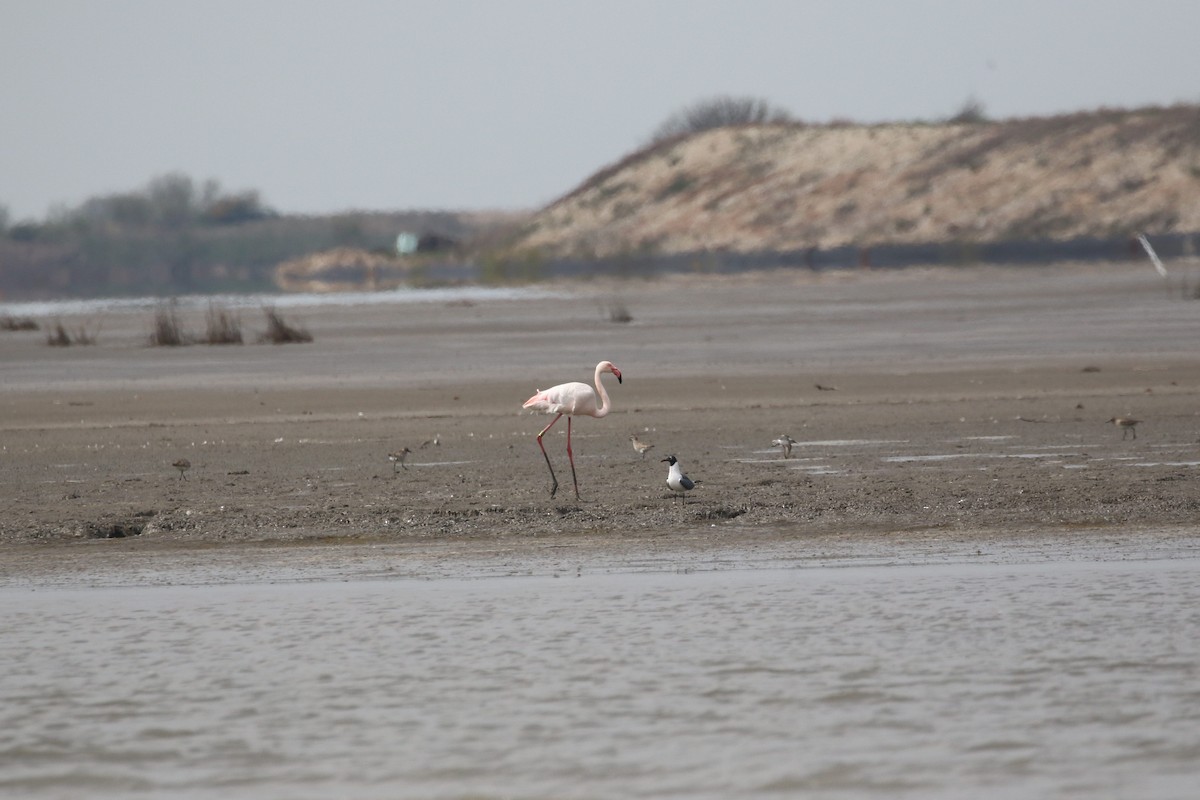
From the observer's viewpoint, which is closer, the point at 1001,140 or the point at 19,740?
the point at 19,740

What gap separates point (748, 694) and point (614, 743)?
0.92 m

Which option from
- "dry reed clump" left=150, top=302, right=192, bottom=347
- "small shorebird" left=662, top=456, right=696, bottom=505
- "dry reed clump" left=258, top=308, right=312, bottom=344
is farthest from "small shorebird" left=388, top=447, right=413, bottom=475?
"dry reed clump" left=150, top=302, right=192, bottom=347

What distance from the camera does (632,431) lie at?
1689 centimetres

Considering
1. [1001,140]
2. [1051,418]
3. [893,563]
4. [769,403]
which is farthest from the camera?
[1001,140]

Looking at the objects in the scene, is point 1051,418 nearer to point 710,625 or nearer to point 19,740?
point 710,625

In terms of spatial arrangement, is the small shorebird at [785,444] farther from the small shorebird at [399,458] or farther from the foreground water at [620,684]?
the foreground water at [620,684]

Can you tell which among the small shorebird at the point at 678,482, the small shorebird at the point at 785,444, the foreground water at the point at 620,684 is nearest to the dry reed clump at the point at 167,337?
the small shorebird at the point at 785,444

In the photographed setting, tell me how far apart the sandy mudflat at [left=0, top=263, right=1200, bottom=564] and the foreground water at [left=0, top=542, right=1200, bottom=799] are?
1.66m

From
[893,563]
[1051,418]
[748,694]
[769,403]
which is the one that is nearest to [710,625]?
[748,694]

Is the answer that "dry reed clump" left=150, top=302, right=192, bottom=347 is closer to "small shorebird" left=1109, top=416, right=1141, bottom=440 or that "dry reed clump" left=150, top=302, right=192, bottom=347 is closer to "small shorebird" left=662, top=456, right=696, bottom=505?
"small shorebird" left=1109, top=416, right=1141, bottom=440

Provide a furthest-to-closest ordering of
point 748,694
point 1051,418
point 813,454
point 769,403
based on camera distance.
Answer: point 769,403 → point 1051,418 → point 813,454 → point 748,694

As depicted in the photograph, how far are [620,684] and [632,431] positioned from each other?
932 cm

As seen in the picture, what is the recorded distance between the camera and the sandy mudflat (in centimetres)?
1185

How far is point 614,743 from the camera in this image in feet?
22.0
